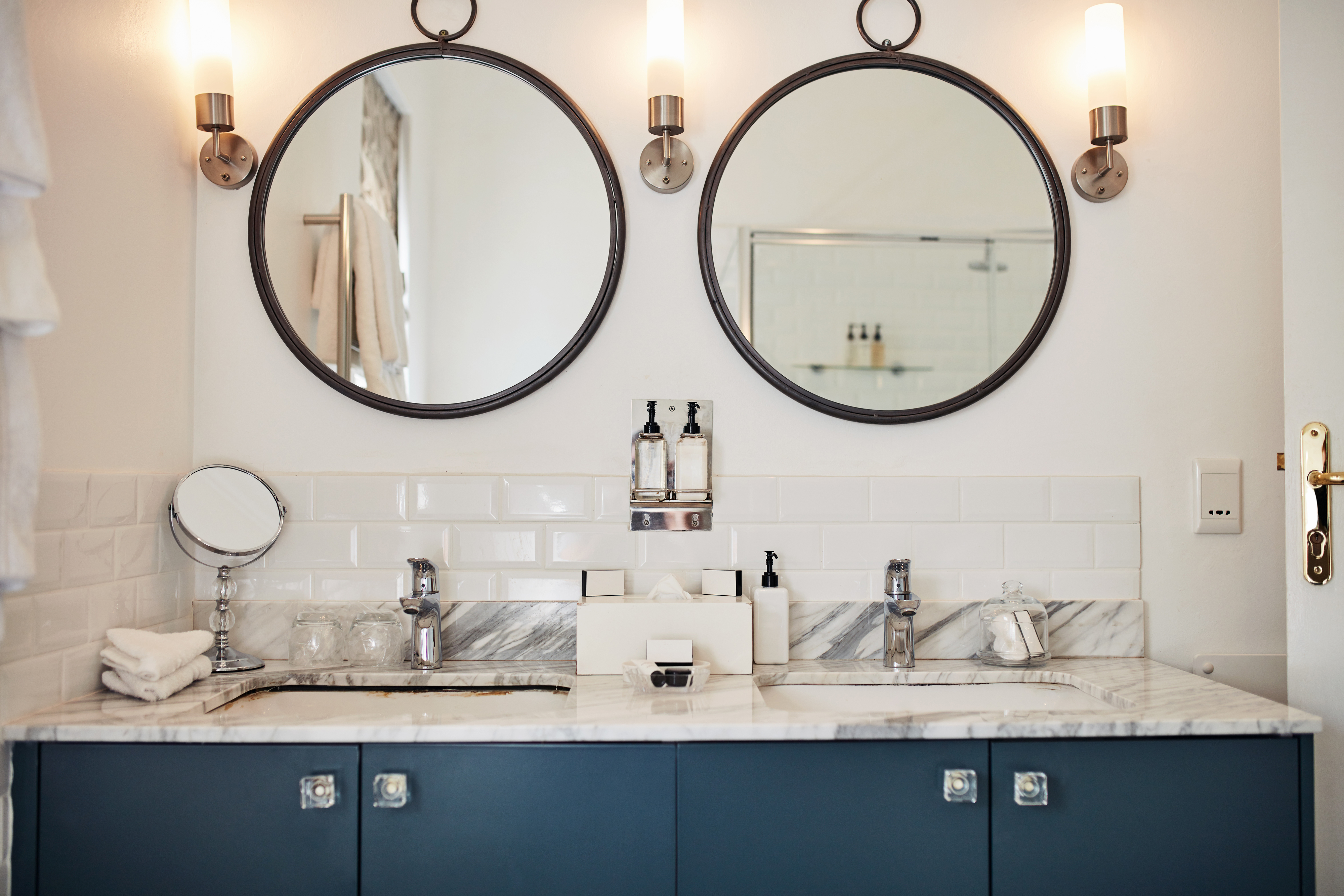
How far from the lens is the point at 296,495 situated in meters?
1.80

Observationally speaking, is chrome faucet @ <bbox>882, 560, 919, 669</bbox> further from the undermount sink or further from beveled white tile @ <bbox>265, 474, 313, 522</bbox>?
beveled white tile @ <bbox>265, 474, 313, 522</bbox>

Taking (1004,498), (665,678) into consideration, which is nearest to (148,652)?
(665,678)

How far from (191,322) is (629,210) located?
0.95m

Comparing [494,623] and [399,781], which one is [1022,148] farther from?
[399,781]

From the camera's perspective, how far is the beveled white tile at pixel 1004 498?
1.84 meters

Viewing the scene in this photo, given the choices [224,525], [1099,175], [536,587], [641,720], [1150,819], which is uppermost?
[1099,175]

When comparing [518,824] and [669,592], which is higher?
[669,592]

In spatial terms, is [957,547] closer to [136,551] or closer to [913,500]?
[913,500]

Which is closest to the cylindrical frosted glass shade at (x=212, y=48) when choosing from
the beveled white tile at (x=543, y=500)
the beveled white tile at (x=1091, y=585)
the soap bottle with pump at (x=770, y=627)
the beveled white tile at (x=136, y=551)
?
the beveled white tile at (x=136, y=551)

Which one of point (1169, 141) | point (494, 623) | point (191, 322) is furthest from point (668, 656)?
point (1169, 141)

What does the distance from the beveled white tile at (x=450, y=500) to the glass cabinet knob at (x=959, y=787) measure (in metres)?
1.00

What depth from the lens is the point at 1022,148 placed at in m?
1.87

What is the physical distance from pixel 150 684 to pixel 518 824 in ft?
2.19

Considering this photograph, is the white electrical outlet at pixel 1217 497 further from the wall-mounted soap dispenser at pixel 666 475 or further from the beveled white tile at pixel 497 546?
the beveled white tile at pixel 497 546
